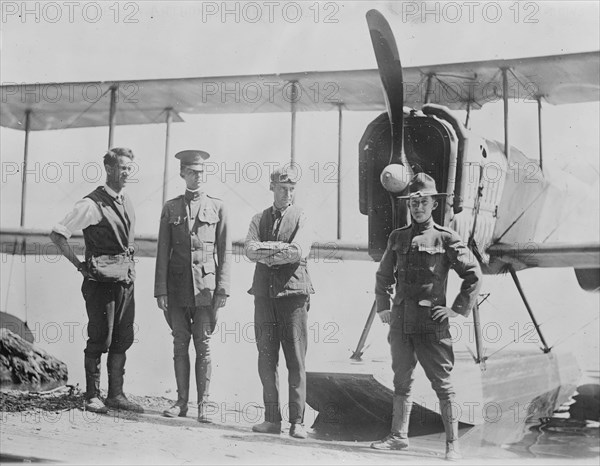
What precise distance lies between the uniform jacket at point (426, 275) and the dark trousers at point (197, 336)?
0.81m

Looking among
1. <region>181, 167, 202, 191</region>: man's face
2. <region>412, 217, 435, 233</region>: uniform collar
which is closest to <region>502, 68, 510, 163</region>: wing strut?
<region>412, 217, 435, 233</region>: uniform collar

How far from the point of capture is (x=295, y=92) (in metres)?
3.18

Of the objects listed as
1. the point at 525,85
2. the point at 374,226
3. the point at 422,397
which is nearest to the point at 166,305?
the point at 374,226

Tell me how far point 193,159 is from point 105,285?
2.42ft

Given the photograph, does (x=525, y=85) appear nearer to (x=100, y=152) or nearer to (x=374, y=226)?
(x=374, y=226)

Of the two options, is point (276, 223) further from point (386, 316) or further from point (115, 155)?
point (115, 155)

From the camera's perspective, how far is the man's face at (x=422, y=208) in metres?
2.87

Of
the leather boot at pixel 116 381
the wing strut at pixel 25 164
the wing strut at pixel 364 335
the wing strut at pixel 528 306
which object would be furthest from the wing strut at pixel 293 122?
the wing strut at pixel 25 164

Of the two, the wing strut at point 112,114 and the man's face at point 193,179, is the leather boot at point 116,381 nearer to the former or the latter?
the man's face at point 193,179

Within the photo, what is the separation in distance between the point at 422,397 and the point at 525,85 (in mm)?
1503

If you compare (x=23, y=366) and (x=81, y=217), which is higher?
(x=81, y=217)

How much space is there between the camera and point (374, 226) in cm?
303

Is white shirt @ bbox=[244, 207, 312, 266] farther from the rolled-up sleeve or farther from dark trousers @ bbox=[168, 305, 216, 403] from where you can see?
the rolled-up sleeve

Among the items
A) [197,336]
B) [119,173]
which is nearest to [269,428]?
[197,336]
